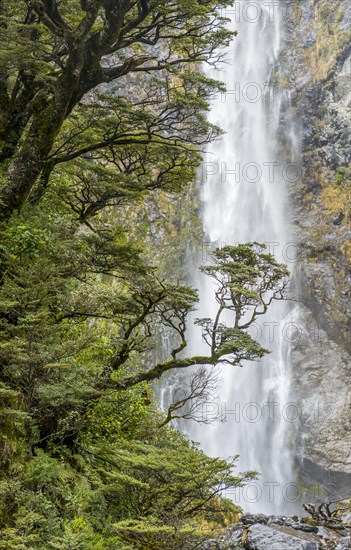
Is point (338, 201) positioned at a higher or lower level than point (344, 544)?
→ higher

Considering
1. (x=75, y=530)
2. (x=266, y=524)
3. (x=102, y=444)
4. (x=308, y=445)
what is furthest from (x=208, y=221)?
(x=75, y=530)

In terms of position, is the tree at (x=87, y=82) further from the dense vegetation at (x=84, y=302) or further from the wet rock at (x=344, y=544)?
the wet rock at (x=344, y=544)

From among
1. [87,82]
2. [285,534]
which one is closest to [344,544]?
[285,534]

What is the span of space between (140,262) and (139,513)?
137 inches

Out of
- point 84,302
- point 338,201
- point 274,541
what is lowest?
point 274,541

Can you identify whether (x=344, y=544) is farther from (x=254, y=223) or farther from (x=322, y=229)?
(x=254, y=223)

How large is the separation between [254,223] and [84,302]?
29158mm

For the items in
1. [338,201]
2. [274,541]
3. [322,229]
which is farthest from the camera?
[322,229]

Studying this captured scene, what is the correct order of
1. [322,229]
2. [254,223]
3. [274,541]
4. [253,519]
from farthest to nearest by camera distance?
[254,223] < [322,229] < [253,519] < [274,541]

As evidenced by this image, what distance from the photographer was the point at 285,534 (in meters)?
10.1

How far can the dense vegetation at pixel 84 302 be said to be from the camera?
5.68 m

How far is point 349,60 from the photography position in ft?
113

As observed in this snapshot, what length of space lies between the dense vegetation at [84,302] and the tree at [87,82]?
0.03m

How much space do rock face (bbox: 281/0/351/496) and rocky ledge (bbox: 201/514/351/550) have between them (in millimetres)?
16308
